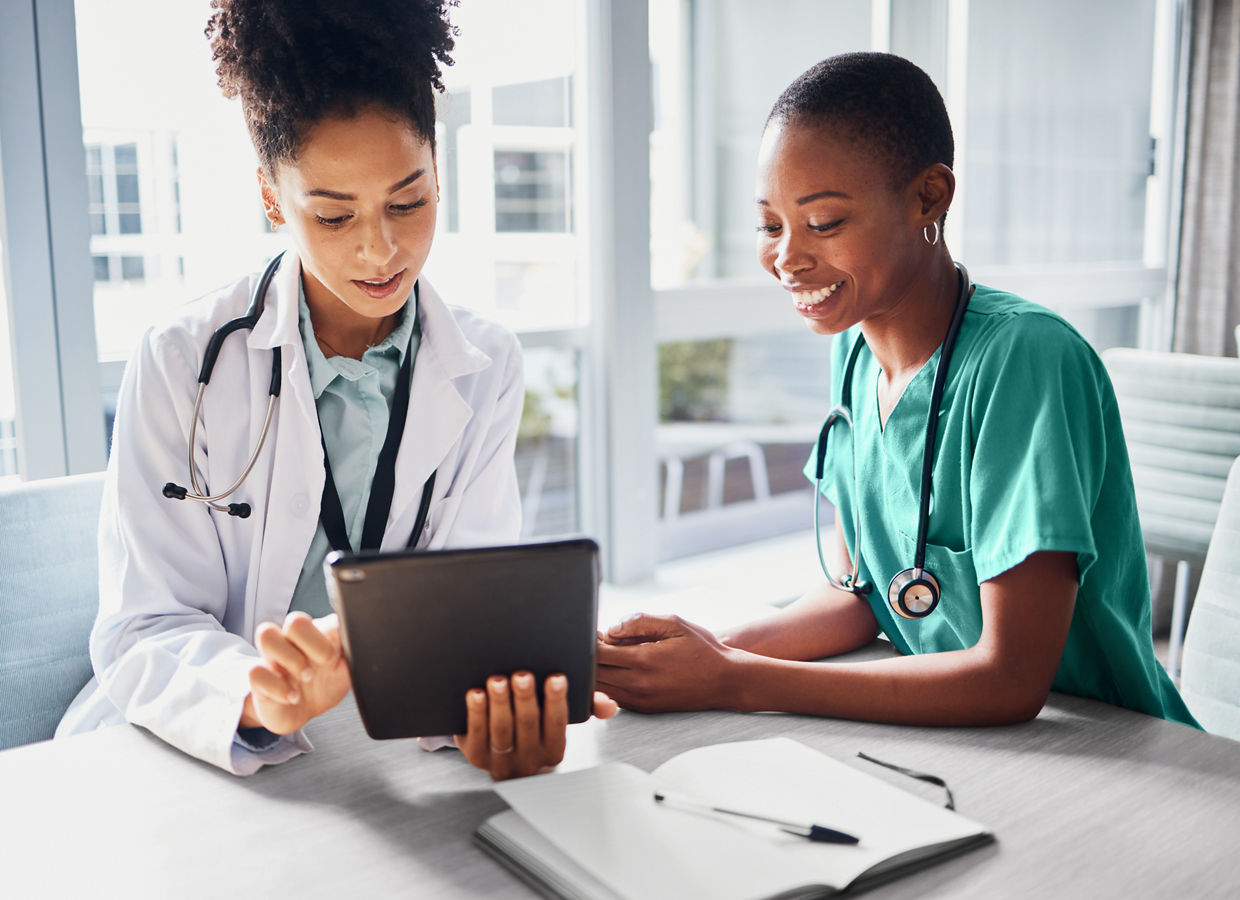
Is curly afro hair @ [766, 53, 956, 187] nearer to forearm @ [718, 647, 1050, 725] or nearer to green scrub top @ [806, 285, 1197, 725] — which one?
green scrub top @ [806, 285, 1197, 725]

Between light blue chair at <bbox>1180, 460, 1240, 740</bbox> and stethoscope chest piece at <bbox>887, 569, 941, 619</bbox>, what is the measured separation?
0.44 m

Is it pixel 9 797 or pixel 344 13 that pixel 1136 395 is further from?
pixel 9 797

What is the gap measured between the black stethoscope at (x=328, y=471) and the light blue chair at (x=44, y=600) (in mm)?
226

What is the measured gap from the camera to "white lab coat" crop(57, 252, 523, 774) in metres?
0.98

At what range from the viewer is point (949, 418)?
3.58ft

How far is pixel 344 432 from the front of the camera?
124cm

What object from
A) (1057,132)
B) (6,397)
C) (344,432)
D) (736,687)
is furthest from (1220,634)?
(1057,132)

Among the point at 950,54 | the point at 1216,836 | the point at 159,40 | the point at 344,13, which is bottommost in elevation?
the point at 1216,836

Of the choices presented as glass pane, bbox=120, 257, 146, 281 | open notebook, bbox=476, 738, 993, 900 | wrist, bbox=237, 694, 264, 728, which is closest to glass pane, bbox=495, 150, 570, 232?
glass pane, bbox=120, 257, 146, 281

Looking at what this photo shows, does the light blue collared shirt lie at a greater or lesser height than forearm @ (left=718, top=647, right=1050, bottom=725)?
greater

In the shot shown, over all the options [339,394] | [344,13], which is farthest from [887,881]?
[344,13]

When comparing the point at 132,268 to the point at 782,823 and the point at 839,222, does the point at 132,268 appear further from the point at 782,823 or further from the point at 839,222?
the point at 782,823

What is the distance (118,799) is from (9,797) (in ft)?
0.29

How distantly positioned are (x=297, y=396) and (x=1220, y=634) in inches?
44.4
